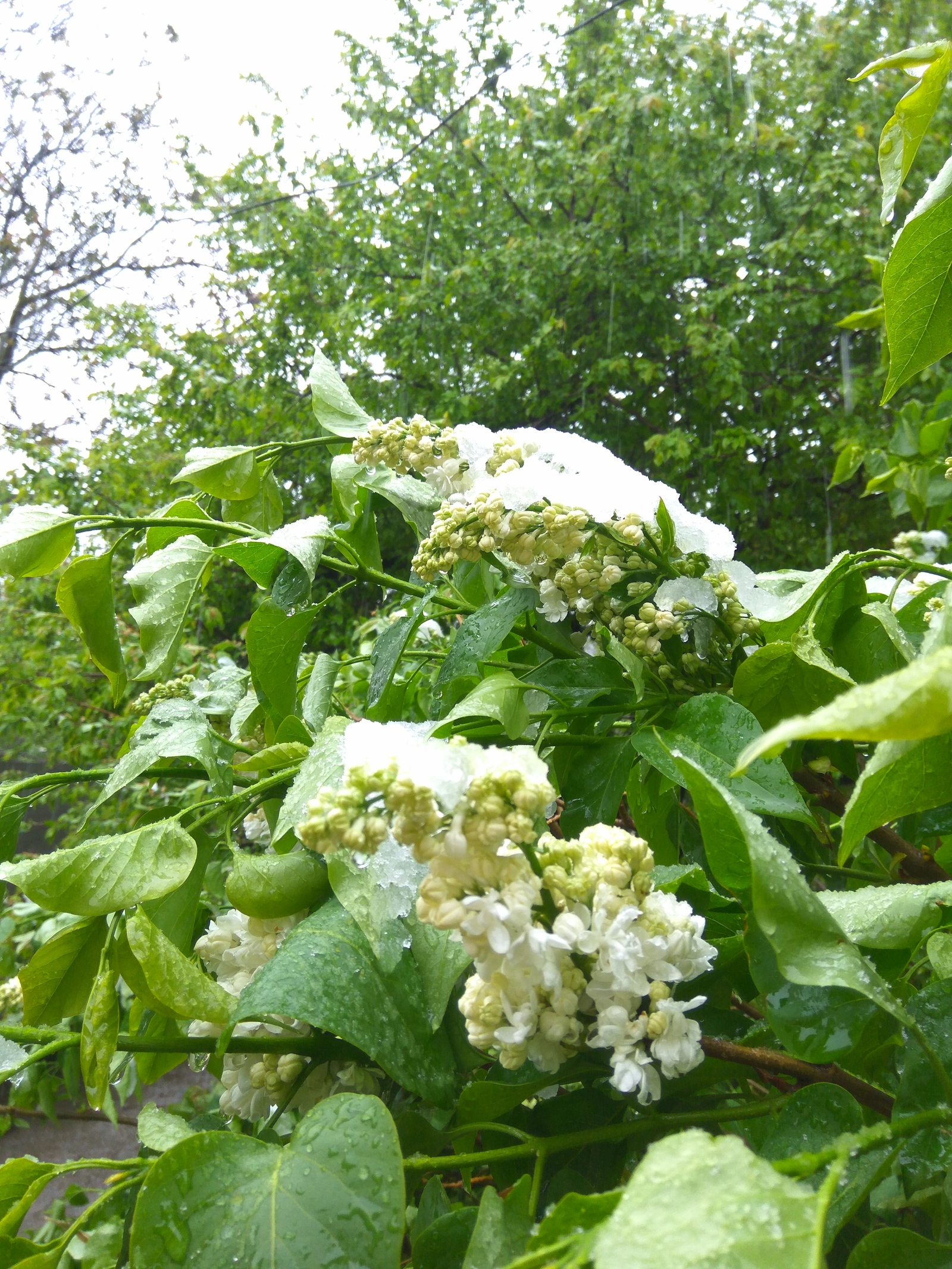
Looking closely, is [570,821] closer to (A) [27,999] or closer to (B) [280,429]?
(A) [27,999]

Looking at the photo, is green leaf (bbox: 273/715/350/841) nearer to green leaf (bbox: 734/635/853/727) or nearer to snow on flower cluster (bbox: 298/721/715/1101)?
snow on flower cluster (bbox: 298/721/715/1101)

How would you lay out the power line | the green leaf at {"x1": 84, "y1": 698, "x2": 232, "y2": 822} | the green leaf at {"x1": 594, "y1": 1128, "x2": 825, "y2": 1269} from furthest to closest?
the power line, the green leaf at {"x1": 84, "y1": 698, "x2": 232, "y2": 822}, the green leaf at {"x1": 594, "y1": 1128, "x2": 825, "y2": 1269}

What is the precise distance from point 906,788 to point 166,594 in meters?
0.32

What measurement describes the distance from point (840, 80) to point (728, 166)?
614 millimetres

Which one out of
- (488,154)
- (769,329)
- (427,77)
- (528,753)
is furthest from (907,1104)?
(427,77)

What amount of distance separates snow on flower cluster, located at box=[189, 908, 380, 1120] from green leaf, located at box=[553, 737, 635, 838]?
11 centimetres

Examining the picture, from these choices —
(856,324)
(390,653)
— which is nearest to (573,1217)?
(390,653)

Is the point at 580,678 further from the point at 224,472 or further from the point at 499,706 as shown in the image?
the point at 224,472

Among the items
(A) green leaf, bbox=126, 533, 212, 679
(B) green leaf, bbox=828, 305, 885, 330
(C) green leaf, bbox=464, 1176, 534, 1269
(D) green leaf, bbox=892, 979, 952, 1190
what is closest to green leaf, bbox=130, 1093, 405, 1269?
(C) green leaf, bbox=464, 1176, 534, 1269

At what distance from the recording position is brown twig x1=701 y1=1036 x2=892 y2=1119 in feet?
0.85

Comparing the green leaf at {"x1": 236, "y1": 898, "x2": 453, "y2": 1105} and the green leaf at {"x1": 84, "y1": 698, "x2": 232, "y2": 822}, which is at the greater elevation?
the green leaf at {"x1": 84, "y1": 698, "x2": 232, "y2": 822}

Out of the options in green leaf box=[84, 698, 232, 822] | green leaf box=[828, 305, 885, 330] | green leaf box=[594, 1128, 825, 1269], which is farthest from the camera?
green leaf box=[828, 305, 885, 330]

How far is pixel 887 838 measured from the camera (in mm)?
352

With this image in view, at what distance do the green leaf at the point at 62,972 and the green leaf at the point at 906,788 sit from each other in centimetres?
27
